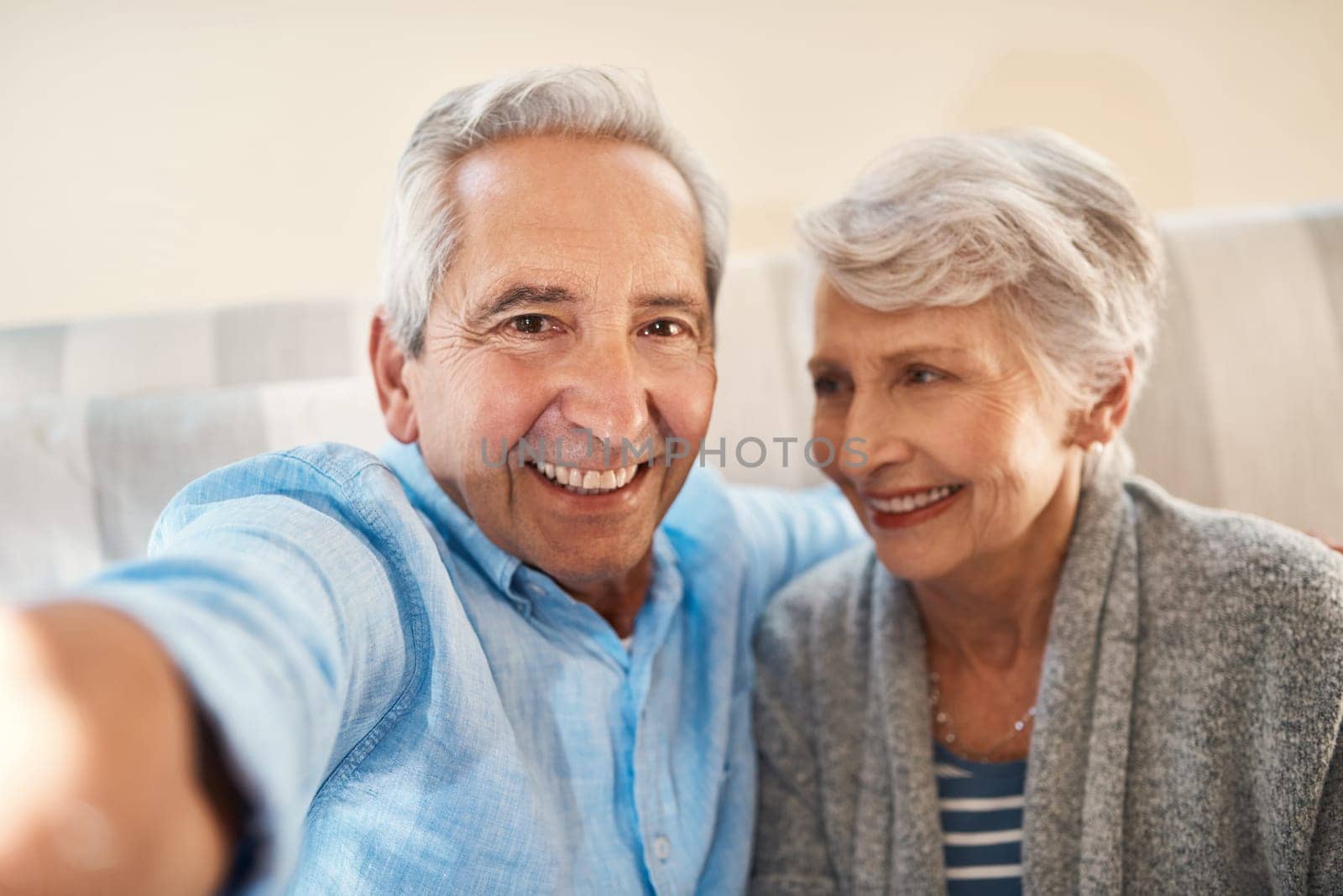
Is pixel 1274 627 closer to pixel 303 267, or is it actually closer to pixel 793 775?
pixel 793 775

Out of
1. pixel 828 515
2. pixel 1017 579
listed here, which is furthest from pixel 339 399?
pixel 1017 579

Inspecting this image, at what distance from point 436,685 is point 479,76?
1.42 m

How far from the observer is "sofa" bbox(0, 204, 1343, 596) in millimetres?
1451

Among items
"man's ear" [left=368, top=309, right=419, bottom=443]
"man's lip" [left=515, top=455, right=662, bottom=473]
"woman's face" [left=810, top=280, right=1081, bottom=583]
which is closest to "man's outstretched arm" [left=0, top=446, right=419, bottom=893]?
"man's lip" [left=515, top=455, right=662, bottom=473]

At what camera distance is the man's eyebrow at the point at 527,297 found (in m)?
0.99

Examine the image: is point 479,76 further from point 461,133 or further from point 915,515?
point 915,515

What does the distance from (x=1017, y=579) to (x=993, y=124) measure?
1224 millimetres

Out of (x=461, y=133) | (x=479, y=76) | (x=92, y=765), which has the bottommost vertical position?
(x=92, y=765)

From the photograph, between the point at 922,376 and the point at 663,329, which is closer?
the point at 663,329

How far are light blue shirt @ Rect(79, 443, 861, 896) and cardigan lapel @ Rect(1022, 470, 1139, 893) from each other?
0.36 metres

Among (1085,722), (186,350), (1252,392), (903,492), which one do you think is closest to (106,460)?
(186,350)

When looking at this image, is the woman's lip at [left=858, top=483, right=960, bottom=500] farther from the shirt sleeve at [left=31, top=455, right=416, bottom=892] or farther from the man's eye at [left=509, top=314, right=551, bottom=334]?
the shirt sleeve at [left=31, top=455, right=416, bottom=892]

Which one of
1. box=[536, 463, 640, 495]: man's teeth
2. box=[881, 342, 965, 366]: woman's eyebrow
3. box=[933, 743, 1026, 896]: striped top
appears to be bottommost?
box=[933, 743, 1026, 896]: striped top

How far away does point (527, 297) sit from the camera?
0.99m
